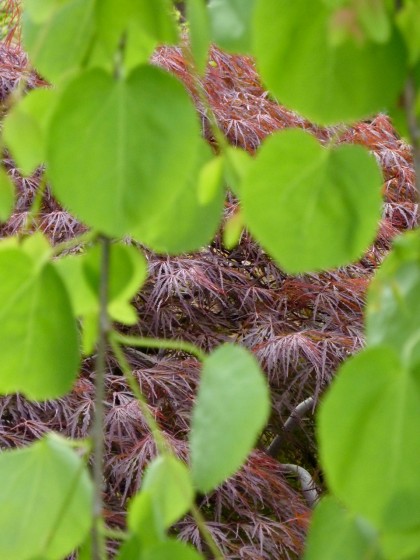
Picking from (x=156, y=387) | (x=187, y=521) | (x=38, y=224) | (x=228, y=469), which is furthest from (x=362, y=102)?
(x=38, y=224)

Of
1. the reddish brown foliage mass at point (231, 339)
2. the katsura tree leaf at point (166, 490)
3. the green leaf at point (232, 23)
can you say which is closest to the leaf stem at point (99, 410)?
the katsura tree leaf at point (166, 490)

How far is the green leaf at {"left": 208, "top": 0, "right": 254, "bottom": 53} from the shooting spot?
0.35 metres

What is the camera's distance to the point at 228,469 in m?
0.27

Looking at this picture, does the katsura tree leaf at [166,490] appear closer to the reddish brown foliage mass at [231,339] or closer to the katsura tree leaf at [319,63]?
the katsura tree leaf at [319,63]

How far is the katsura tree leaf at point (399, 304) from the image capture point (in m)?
0.28

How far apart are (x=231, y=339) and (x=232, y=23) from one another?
4.44 ft

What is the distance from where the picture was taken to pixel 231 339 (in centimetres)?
169

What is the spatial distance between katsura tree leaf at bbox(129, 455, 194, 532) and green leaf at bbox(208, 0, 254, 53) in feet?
0.57

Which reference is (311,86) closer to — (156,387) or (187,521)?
(187,521)

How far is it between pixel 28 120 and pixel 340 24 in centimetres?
10

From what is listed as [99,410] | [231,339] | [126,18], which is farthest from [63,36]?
[231,339]

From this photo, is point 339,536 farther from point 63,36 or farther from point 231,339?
point 231,339

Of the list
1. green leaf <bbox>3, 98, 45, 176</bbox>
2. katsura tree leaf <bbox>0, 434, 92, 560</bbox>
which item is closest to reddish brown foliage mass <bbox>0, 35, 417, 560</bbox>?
katsura tree leaf <bbox>0, 434, 92, 560</bbox>

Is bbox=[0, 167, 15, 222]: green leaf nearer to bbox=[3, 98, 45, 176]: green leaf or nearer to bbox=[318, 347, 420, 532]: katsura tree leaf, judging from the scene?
bbox=[3, 98, 45, 176]: green leaf
